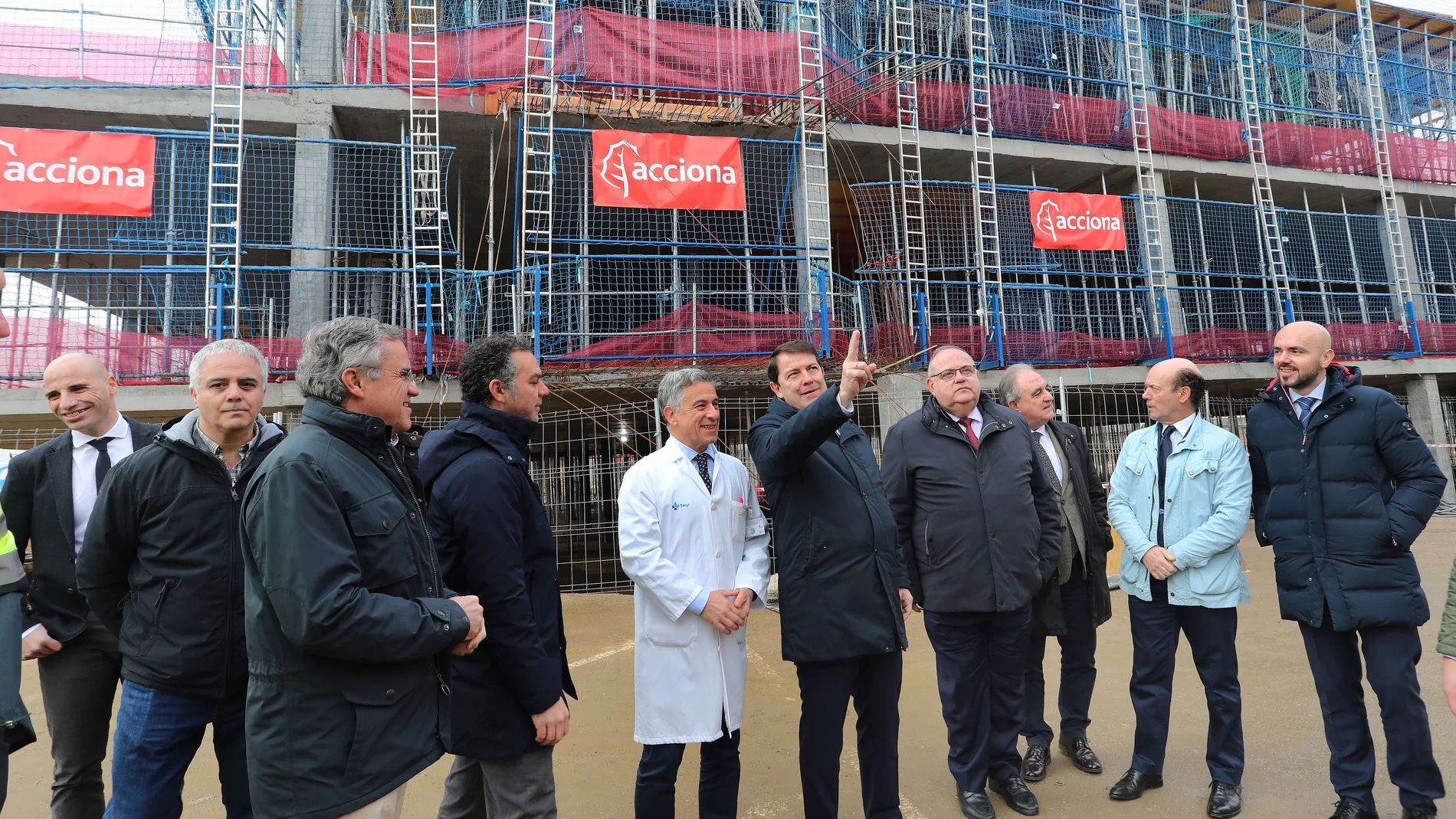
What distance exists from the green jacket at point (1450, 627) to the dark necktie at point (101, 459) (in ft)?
15.2

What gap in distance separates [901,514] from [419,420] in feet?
25.7

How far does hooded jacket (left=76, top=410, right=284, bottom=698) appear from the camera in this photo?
100 inches

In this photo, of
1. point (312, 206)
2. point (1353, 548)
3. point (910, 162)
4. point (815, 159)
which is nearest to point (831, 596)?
point (1353, 548)

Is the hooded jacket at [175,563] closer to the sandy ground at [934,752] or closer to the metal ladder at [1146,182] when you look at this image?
the sandy ground at [934,752]

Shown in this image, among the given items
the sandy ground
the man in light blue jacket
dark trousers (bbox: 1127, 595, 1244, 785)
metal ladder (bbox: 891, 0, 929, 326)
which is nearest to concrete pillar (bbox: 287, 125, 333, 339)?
the sandy ground

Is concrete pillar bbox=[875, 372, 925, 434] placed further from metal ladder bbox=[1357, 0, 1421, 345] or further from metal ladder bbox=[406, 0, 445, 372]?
metal ladder bbox=[1357, 0, 1421, 345]

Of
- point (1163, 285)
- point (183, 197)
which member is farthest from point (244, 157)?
point (1163, 285)

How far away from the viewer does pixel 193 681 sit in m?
2.54

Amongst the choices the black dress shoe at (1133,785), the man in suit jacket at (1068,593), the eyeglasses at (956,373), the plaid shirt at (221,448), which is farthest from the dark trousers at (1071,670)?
the plaid shirt at (221,448)

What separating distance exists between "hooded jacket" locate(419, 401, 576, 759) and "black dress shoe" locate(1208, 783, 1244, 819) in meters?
2.84

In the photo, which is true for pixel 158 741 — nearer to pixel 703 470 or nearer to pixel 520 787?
pixel 520 787

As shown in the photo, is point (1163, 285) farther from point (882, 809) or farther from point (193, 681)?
point (193, 681)

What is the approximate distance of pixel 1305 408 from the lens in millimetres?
3533

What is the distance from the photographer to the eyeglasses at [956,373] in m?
3.59
